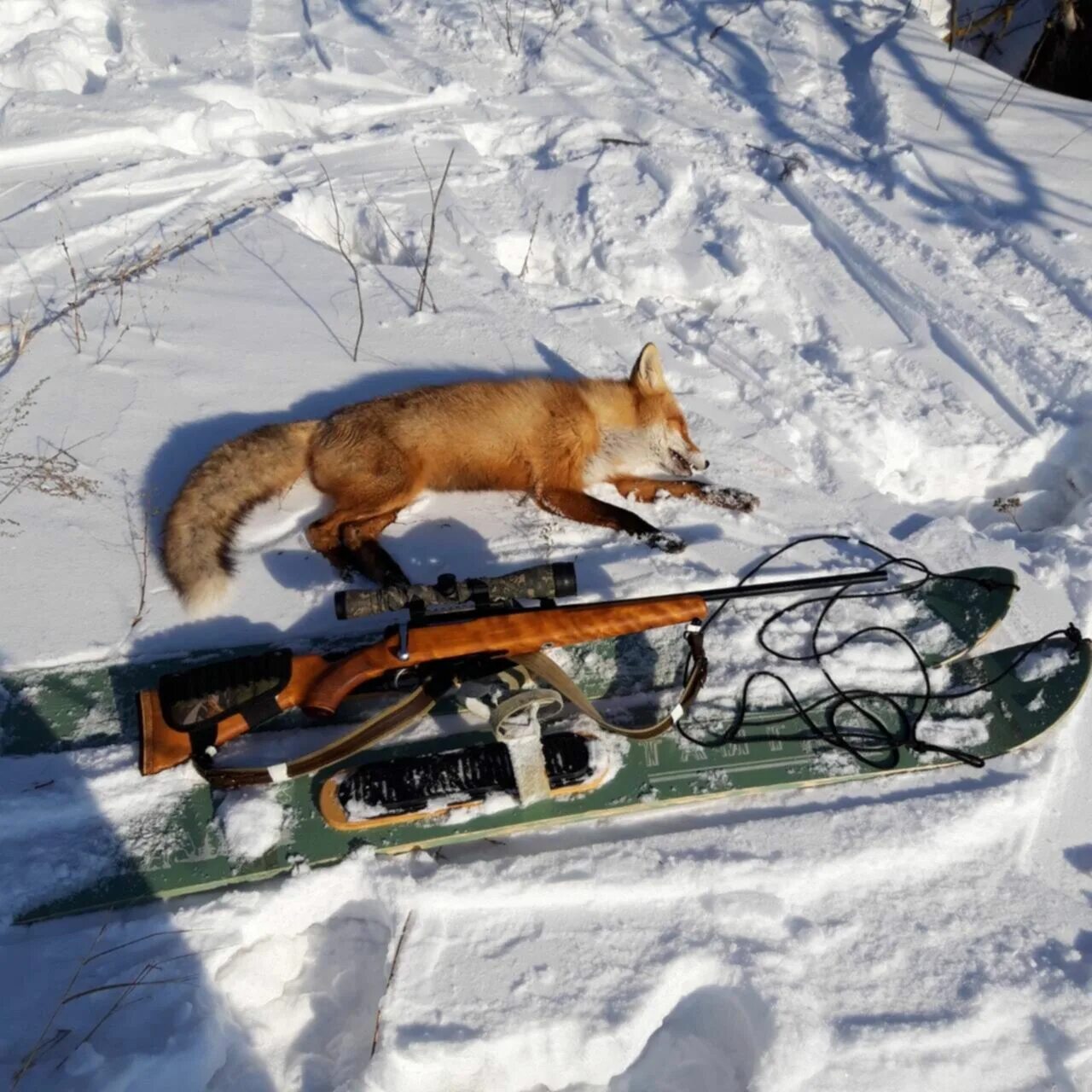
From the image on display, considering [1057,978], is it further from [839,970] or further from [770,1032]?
[770,1032]

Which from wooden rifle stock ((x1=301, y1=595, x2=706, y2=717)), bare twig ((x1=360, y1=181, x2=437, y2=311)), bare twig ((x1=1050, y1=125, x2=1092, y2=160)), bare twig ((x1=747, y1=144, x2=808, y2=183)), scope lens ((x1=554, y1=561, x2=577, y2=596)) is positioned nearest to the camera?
wooden rifle stock ((x1=301, y1=595, x2=706, y2=717))

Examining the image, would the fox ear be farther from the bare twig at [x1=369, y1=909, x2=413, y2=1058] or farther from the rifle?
the bare twig at [x1=369, y1=909, x2=413, y2=1058]

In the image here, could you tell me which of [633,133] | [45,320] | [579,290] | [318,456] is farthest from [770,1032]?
[633,133]

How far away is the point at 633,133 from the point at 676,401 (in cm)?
310

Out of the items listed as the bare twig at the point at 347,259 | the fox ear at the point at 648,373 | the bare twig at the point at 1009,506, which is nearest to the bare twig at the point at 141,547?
the bare twig at the point at 347,259

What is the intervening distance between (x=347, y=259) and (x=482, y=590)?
290 cm

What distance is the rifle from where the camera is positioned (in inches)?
108

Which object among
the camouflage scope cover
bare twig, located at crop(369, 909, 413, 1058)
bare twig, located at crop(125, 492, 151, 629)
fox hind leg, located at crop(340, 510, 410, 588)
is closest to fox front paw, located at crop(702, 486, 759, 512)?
the camouflage scope cover

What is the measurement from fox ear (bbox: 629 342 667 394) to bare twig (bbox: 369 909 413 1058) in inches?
108

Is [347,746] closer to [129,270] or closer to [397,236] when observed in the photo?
[129,270]

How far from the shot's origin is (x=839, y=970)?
2.51m

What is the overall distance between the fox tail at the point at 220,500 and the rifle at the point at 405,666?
1.75ft

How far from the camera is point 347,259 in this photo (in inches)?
195

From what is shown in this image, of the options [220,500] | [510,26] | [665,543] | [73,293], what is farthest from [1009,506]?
[510,26]
